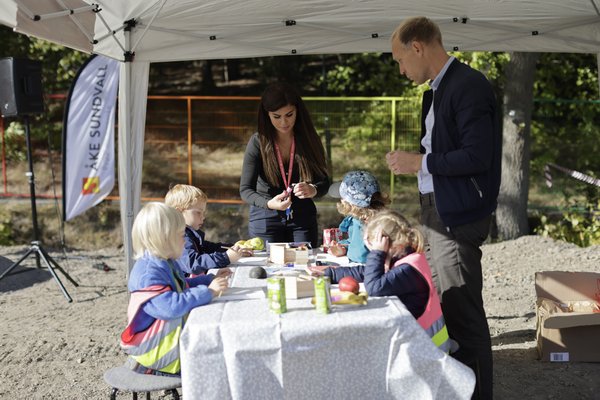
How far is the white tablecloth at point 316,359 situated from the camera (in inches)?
101

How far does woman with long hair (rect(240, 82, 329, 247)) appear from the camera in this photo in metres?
4.20

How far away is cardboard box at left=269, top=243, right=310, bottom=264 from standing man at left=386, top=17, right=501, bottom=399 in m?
0.62

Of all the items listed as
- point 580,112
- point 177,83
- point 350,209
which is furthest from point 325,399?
point 177,83

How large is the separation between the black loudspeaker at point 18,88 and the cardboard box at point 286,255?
4005 millimetres

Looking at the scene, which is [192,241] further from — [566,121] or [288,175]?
[566,121]

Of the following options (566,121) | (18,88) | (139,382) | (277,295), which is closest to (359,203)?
(277,295)

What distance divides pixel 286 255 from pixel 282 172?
2.37 ft

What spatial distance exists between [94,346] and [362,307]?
9.66 ft

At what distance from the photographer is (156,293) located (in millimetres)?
2863

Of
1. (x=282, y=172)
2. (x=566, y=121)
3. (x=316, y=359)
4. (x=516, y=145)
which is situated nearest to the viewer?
(x=316, y=359)

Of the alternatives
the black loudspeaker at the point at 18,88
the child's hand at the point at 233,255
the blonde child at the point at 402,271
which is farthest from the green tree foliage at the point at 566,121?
the blonde child at the point at 402,271

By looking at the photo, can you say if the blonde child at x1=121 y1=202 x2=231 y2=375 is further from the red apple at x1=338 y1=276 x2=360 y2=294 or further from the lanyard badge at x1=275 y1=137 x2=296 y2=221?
the lanyard badge at x1=275 y1=137 x2=296 y2=221

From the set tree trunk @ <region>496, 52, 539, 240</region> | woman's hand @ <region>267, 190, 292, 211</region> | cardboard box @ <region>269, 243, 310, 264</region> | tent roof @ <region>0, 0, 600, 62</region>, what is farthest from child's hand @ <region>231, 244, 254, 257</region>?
tree trunk @ <region>496, 52, 539, 240</region>

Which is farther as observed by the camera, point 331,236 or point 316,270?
point 331,236
